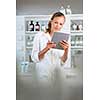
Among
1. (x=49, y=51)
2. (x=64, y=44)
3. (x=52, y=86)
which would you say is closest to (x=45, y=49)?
(x=49, y=51)

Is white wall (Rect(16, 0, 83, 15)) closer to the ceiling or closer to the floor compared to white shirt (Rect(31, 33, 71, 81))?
closer to the ceiling

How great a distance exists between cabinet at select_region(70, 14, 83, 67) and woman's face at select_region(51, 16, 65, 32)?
0.24 feet

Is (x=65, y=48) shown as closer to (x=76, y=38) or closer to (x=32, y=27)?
(x=76, y=38)

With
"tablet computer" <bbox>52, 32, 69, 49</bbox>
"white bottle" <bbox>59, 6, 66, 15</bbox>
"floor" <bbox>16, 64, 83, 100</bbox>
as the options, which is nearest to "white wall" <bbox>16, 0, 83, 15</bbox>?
"white bottle" <bbox>59, 6, 66, 15</bbox>

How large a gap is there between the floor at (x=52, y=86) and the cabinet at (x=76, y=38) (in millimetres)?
80

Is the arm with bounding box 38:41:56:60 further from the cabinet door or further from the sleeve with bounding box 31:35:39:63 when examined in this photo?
the cabinet door

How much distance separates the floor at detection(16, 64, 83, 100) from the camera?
5.10 ft

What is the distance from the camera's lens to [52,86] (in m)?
1.58

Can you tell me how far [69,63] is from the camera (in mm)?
1560

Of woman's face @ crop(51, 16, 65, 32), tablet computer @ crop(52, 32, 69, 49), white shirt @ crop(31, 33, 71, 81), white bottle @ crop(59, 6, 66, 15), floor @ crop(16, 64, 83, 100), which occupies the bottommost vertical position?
floor @ crop(16, 64, 83, 100)

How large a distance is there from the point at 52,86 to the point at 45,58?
0.21m
